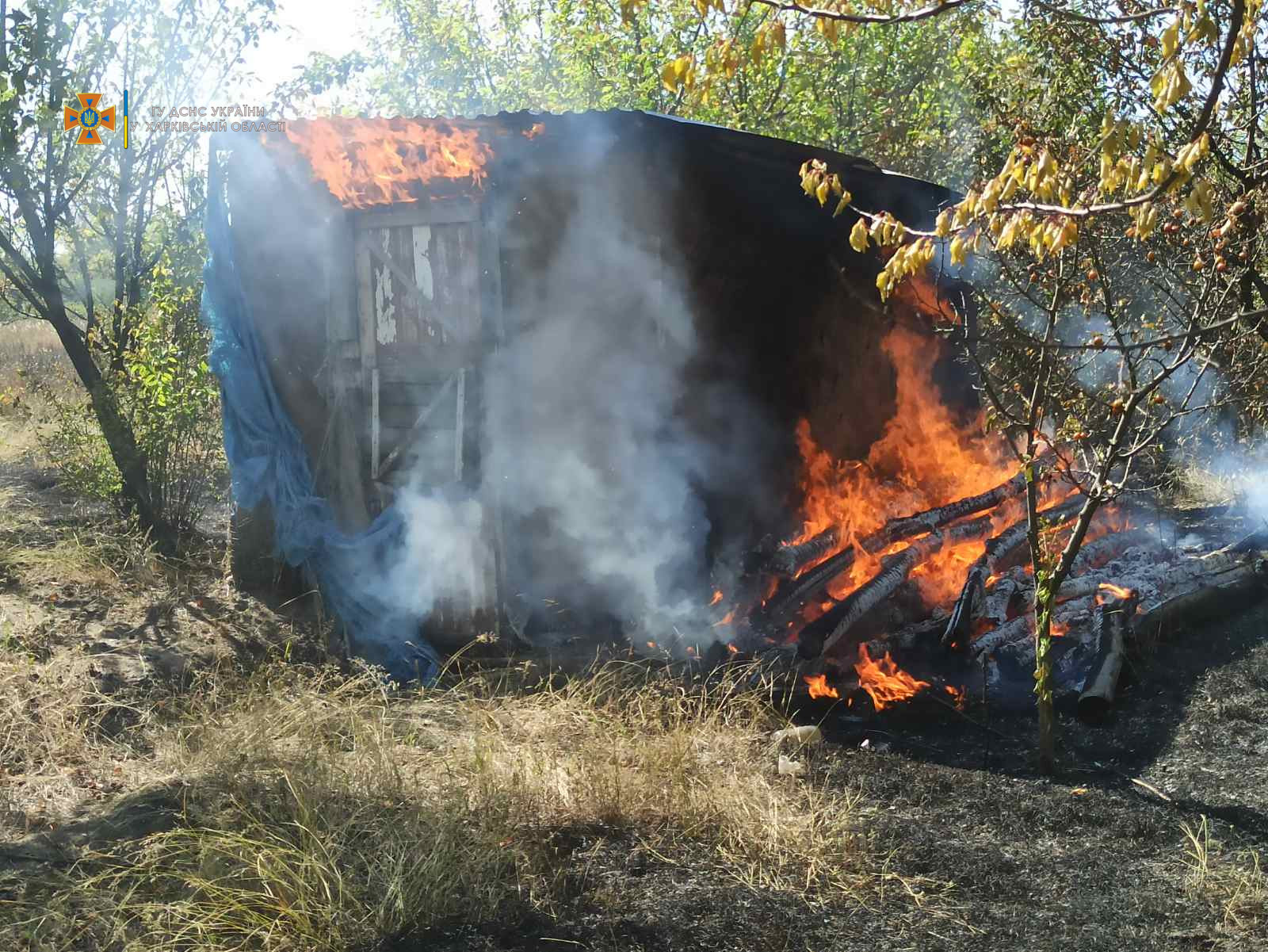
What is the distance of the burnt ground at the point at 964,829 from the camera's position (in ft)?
13.4

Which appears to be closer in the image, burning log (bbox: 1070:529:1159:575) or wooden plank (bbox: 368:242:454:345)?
wooden plank (bbox: 368:242:454:345)

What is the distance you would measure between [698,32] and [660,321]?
28.0ft

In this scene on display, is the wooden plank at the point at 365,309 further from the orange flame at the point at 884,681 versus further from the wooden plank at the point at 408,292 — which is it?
the orange flame at the point at 884,681

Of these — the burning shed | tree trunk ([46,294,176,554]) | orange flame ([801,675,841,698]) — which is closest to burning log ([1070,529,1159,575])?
the burning shed

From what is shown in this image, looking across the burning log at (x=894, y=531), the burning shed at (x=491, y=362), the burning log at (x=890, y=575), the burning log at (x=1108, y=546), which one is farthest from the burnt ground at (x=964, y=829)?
the burning log at (x=894, y=531)

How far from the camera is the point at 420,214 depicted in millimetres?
7723

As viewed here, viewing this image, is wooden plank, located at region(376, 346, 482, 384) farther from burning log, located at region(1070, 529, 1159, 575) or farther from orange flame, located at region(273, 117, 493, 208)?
burning log, located at region(1070, 529, 1159, 575)

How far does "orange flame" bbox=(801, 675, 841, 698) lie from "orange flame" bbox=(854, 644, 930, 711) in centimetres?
23

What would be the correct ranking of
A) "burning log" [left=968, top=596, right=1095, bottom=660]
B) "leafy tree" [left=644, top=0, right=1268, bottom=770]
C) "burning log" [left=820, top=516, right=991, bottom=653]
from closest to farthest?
"leafy tree" [left=644, top=0, right=1268, bottom=770], "burning log" [left=968, top=596, right=1095, bottom=660], "burning log" [left=820, top=516, right=991, bottom=653]

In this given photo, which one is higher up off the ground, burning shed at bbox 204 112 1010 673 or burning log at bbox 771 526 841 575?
burning shed at bbox 204 112 1010 673

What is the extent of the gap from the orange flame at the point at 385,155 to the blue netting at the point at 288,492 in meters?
0.86

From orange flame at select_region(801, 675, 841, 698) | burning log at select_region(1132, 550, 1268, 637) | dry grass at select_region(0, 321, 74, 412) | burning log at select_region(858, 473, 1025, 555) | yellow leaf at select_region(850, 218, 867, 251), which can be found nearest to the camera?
yellow leaf at select_region(850, 218, 867, 251)

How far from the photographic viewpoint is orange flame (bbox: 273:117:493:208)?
7.14 m

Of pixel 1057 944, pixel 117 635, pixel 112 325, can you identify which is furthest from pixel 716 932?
pixel 112 325
